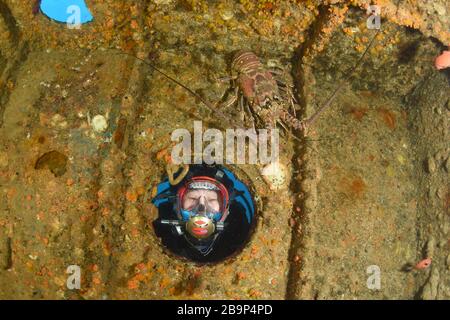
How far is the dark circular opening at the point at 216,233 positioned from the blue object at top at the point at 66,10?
6.88 ft

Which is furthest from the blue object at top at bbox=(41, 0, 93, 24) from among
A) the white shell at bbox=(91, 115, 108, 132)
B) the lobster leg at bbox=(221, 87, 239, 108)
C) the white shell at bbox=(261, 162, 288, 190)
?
the white shell at bbox=(261, 162, 288, 190)

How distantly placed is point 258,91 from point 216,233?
181 cm

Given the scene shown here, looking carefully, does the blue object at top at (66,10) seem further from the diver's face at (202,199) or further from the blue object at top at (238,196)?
the diver's face at (202,199)

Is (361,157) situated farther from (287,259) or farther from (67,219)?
(67,219)

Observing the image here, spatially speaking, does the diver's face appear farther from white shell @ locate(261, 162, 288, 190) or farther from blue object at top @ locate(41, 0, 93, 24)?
blue object at top @ locate(41, 0, 93, 24)

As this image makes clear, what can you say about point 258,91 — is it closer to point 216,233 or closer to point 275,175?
point 275,175

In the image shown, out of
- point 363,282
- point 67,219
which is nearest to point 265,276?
point 363,282

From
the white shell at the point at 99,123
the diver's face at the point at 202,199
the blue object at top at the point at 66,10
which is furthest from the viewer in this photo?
the diver's face at the point at 202,199

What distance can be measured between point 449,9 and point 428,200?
1991 mm

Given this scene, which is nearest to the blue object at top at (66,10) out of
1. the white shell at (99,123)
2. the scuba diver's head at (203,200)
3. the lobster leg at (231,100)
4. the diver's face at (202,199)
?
the white shell at (99,123)

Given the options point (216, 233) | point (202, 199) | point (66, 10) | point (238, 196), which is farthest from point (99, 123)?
point (238, 196)

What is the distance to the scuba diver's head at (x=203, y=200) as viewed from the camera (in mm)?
4387

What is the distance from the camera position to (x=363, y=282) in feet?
12.2

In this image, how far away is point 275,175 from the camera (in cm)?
385
